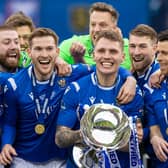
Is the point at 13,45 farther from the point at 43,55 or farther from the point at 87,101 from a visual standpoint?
the point at 87,101

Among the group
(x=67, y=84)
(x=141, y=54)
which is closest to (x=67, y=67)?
(x=67, y=84)

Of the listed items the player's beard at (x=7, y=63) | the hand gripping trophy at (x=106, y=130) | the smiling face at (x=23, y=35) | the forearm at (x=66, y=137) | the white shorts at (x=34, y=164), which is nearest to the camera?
the hand gripping trophy at (x=106, y=130)

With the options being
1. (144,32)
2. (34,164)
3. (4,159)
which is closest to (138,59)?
(144,32)

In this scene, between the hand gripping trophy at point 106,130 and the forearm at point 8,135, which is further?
the forearm at point 8,135

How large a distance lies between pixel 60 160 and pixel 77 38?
4.39 ft

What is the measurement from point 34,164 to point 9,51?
3.20 ft

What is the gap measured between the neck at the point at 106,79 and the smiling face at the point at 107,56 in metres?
0.03

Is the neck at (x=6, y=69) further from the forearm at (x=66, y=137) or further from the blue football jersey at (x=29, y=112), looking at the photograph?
the forearm at (x=66, y=137)

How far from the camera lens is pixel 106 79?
24.1ft

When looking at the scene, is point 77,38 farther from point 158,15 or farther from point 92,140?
point 158,15

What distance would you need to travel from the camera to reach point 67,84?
25.0 ft

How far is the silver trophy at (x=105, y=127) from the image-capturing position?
7.04 m

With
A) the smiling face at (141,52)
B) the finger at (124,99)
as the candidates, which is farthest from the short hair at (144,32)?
the finger at (124,99)

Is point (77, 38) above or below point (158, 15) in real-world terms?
below
